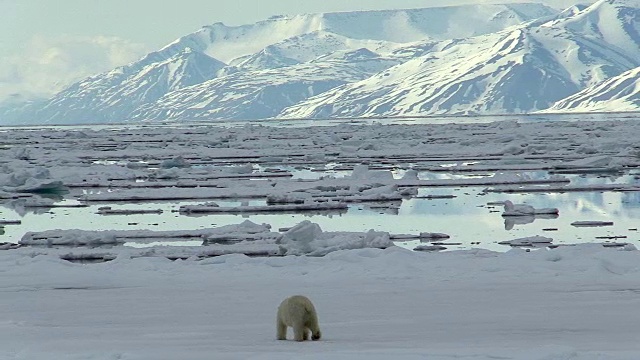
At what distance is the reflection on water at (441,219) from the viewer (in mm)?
11625

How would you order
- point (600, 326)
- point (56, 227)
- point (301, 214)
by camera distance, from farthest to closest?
1. point (301, 214)
2. point (56, 227)
3. point (600, 326)

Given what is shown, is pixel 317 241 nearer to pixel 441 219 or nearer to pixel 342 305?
pixel 342 305

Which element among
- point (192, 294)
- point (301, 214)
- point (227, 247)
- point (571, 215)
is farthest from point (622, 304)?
point (301, 214)

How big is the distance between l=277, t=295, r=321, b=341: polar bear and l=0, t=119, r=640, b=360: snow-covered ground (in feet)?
0.32

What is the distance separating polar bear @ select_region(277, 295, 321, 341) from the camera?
215 inches

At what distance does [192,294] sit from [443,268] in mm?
2141

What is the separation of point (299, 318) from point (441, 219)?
8013 millimetres

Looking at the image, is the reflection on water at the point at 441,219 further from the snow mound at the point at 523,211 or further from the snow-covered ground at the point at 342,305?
the snow-covered ground at the point at 342,305

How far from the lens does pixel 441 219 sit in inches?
524

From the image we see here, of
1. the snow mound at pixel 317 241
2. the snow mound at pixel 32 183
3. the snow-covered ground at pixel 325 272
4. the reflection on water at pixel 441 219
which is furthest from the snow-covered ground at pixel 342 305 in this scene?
the snow mound at pixel 32 183

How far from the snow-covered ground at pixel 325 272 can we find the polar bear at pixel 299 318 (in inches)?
3.8

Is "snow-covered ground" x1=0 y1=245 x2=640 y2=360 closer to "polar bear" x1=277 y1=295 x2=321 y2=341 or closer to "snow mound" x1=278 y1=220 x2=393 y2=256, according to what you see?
"polar bear" x1=277 y1=295 x2=321 y2=341

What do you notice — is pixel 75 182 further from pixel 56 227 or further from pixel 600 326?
pixel 600 326

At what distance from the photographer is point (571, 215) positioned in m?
13.5
